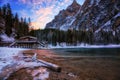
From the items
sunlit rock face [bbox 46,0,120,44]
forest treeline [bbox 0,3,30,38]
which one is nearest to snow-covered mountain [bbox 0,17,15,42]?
forest treeline [bbox 0,3,30,38]

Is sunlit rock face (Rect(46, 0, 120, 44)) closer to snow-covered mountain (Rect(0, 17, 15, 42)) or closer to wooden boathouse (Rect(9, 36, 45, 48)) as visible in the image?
wooden boathouse (Rect(9, 36, 45, 48))

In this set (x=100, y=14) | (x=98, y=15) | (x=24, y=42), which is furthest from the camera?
(x=98, y=15)

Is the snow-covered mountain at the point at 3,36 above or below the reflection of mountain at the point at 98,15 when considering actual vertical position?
below

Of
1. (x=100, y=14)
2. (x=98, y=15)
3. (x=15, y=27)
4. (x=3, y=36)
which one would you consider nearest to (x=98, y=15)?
(x=98, y=15)

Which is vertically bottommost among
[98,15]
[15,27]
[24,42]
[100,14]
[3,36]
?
[24,42]

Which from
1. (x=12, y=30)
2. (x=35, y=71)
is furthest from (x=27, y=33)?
(x=35, y=71)

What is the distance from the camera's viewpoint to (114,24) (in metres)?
81.1

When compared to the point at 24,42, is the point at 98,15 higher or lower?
higher

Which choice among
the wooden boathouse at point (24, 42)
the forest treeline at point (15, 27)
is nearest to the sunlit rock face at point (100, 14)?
the wooden boathouse at point (24, 42)

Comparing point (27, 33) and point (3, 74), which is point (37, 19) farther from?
point (3, 74)

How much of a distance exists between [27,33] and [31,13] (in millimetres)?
2247

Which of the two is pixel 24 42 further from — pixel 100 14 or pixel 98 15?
pixel 98 15

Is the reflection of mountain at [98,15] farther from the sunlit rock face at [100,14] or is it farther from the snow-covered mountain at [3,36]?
the snow-covered mountain at [3,36]

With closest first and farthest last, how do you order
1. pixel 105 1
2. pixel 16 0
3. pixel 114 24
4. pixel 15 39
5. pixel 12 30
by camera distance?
1. pixel 16 0
2. pixel 12 30
3. pixel 15 39
4. pixel 114 24
5. pixel 105 1
